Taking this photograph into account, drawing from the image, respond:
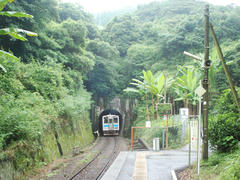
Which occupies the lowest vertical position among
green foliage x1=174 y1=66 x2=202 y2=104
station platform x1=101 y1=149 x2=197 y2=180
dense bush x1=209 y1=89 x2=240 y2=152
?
station platform x1=101 y1=149 x2=197 y2=180

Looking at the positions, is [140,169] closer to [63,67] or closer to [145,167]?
[145,167]

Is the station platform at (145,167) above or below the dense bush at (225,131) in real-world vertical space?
below

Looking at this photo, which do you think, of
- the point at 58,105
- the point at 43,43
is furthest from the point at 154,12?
the point at 58,105

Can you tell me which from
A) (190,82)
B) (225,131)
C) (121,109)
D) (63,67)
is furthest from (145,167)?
(121,109)

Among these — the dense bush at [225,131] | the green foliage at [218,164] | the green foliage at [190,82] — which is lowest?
the green foliage at [218,164]

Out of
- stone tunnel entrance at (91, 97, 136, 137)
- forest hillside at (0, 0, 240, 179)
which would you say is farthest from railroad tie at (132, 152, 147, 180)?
stone tunnel entrance at (91, 97, 136, 137)

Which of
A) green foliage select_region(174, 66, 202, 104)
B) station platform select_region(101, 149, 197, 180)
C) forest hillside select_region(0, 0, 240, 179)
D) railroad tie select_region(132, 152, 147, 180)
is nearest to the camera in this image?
railroad tie select_region(132, 152, 147, 180)

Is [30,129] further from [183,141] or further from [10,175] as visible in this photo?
[183,141]

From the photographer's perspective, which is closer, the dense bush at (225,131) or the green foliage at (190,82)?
the dense bush at (225,131)

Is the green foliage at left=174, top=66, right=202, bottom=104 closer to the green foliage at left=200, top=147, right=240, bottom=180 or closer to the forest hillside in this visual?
the forest hillside

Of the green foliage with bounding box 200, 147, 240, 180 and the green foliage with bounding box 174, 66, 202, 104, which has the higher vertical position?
the green foliage with bounding box 174, 66, 202, 104

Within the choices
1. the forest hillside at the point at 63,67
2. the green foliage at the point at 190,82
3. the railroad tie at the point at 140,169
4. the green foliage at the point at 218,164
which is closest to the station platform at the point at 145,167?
the railroad tie at the point at 140,169

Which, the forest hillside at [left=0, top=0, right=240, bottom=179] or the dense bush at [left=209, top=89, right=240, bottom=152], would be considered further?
the forest hillside at [left=0, top=0, right=240, bottom=179]

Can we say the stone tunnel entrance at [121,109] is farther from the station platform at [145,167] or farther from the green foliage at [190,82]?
the station platform at [145,167]
